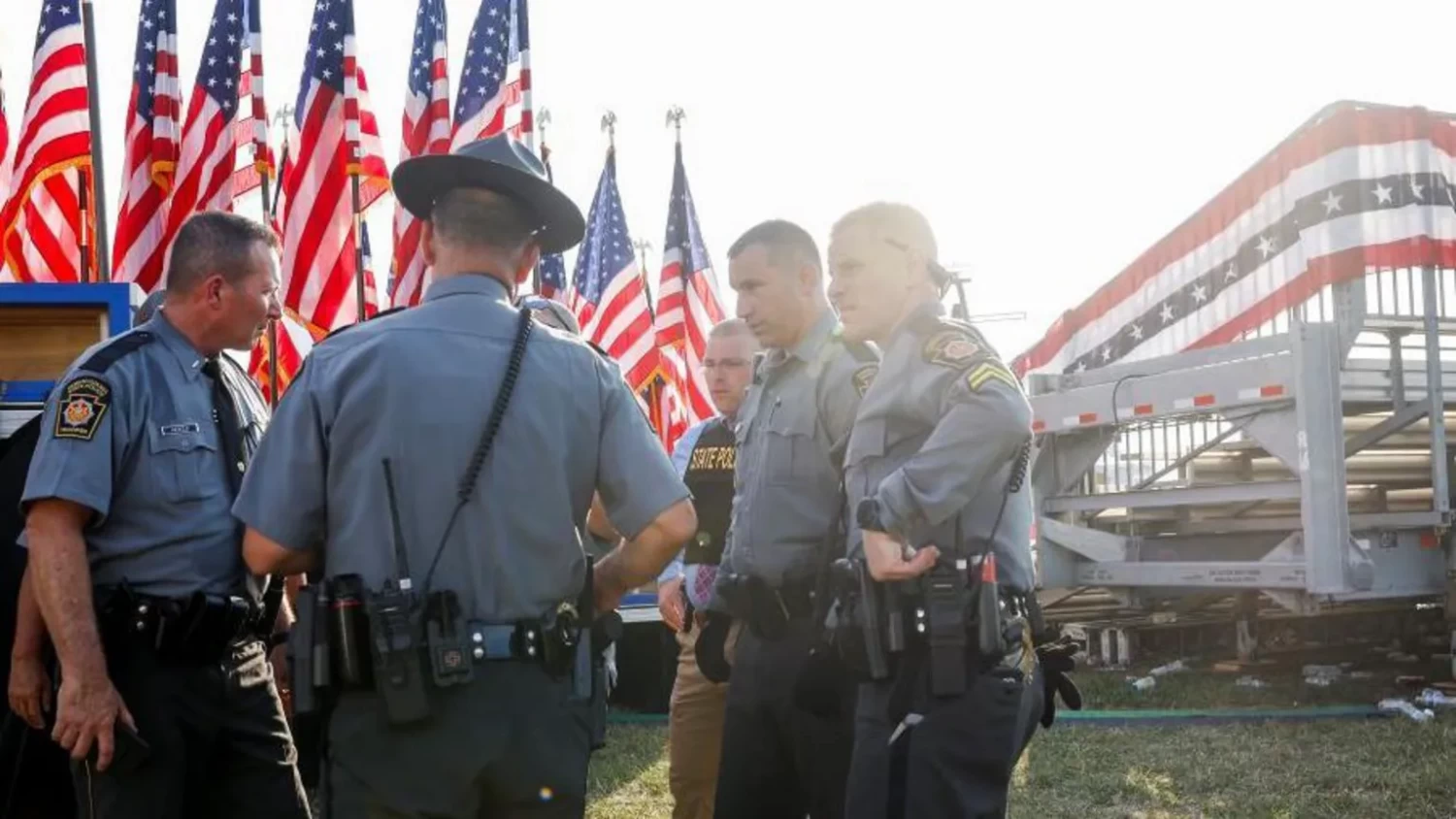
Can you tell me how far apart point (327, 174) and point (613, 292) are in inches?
180

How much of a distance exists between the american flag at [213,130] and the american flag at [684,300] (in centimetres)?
537

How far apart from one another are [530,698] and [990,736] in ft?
3.78

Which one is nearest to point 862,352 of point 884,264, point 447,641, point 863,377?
point 863,377

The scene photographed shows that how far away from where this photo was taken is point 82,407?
372 centimetres

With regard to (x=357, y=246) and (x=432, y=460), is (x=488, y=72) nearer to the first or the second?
(x=357, y=246)

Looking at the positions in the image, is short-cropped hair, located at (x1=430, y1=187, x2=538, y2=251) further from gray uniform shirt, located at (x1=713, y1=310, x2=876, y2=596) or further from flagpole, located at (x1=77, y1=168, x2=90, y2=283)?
flagpole, located at (x1=77, y1=168, x2=90, y2=283)

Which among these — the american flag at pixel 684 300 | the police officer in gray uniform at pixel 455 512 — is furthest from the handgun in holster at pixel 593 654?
the american flag at pixel 684 300

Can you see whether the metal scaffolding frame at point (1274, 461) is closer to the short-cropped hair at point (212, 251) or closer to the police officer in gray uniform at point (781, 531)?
the police officer in gray uniform at point (781, 531)

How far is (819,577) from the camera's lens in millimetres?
4207

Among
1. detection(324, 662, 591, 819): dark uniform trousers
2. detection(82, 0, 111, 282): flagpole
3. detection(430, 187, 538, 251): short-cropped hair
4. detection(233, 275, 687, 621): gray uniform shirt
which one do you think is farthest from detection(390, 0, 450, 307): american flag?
detection(324, 662, 591, 819): dark uniform trousers

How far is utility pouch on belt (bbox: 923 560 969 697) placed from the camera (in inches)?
135

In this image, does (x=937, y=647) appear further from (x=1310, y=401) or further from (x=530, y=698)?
(x=1310, y=401)

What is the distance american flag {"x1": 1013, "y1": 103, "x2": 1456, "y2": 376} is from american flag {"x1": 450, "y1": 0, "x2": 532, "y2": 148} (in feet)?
16.8

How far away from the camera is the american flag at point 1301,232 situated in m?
8.82
